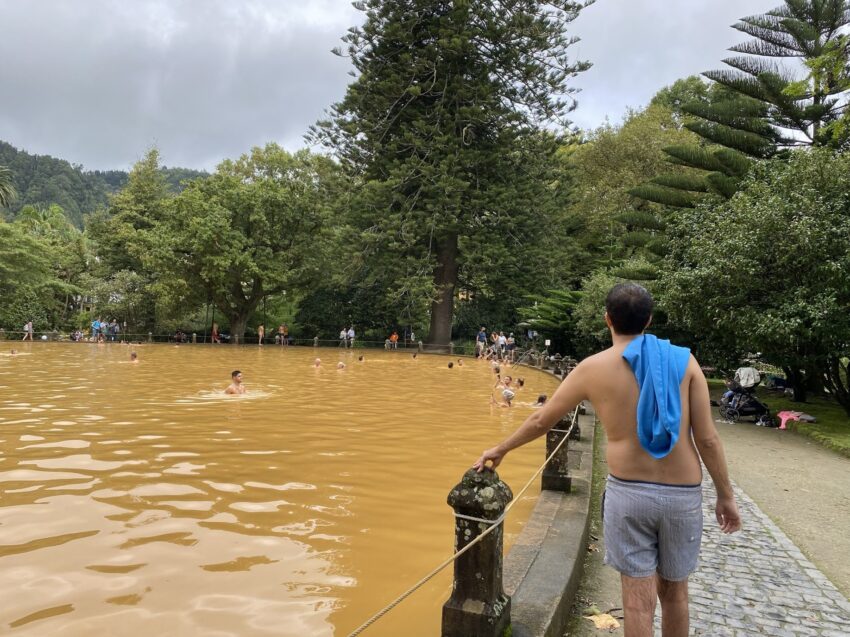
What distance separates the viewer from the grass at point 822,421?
31.2 feet

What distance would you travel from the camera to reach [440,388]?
15.9 metres

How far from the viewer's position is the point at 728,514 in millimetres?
2654

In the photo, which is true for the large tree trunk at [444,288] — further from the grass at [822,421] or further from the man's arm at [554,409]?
the man's arm at [554,409]

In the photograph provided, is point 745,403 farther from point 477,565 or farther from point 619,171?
point 619,171

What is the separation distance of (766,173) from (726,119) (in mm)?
4970

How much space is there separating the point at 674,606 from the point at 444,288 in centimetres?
2793

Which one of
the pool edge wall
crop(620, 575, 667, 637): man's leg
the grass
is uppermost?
crop(620, 575, 667, 637): man's leg

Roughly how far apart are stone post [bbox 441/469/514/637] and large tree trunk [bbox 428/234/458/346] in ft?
87.2

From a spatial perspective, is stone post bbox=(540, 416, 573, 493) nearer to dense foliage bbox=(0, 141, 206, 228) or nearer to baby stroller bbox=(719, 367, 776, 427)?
baby stroller bbox=(719, 367, 776, 427)

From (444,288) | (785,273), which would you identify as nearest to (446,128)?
(444,288)

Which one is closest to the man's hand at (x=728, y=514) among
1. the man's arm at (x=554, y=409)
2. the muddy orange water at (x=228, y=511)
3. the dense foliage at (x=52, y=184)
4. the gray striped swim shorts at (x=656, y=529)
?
the gray striped swim shorts at (x=656, y=529)

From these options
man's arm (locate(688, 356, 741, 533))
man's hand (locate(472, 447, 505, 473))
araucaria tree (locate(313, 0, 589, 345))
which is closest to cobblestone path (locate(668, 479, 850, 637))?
man's arm (locate(688, 356, 741, 533))

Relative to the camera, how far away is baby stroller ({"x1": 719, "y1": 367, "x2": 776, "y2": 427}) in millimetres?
11969

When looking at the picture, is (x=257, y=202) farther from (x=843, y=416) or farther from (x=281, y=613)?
(x=281, y=613)
